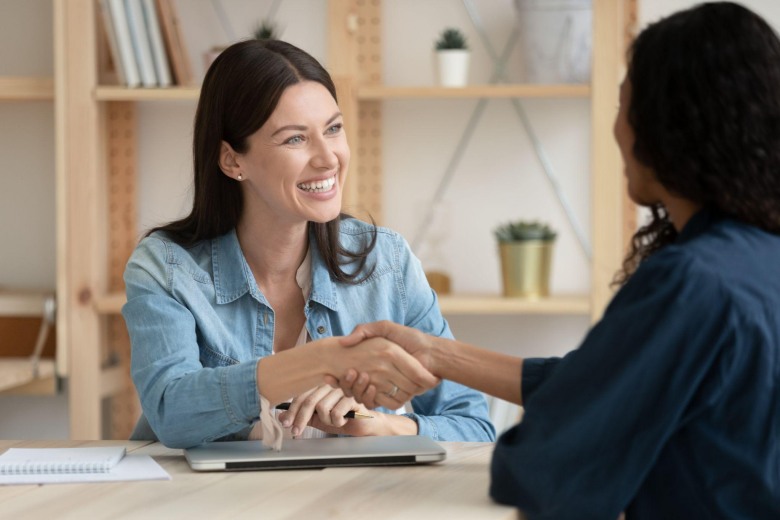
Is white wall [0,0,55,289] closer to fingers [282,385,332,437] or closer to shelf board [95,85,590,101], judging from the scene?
shelf board [95,85,590,101]

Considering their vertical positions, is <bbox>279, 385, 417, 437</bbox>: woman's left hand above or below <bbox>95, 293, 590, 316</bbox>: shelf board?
below

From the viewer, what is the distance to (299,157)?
6.33ft

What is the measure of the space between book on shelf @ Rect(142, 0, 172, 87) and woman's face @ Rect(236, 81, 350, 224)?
1146 millimetres

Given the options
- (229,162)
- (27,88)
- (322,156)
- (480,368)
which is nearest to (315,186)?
(322,156)

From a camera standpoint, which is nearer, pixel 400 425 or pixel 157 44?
pixel 400 425

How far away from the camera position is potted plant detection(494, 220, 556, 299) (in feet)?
9.76

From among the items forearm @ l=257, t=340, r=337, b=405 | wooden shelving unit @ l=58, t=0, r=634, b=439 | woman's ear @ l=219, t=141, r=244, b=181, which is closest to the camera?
forearm @ l=257, t=340, r=337, b=405

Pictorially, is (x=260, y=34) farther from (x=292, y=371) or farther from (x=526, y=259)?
(x=292, y=371)

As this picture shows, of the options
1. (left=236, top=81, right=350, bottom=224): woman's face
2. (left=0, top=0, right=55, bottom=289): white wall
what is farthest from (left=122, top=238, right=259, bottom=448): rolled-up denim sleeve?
(left=0, top=0, right=55, bottom=289): white wall

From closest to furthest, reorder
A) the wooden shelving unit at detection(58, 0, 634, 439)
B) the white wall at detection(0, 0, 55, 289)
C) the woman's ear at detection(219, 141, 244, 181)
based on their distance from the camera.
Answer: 1. the woman's ear at detection(219, 141, 244, 181)
2. the wooden shelving unit at detection(58, 0, 634, 439)
3. the white wall at detection(0, 0, 55, 289)

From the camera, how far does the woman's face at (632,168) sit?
1332 millimetres

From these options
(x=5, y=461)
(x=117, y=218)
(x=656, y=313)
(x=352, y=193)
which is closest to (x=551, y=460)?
(x=656, y=313)

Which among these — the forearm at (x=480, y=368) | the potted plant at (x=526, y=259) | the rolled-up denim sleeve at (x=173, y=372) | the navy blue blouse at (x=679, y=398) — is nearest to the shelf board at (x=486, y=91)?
the potted plant at (x=526, y=259)

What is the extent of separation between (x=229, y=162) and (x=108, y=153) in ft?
4.49
